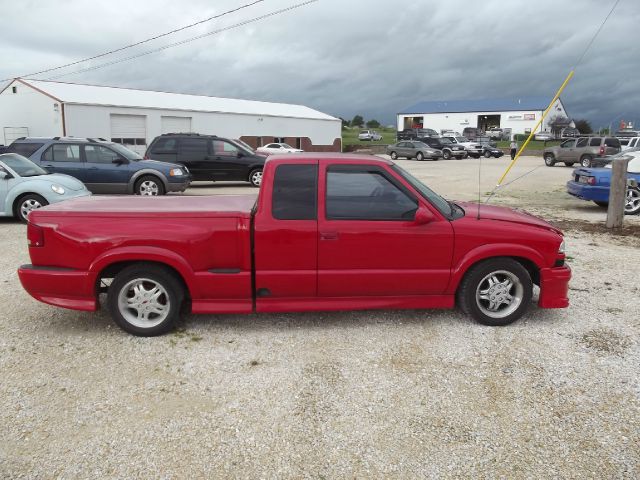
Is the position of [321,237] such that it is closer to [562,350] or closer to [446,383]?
[446,383]

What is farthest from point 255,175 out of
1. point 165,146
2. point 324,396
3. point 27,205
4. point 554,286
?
point 324,396

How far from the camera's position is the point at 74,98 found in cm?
2905

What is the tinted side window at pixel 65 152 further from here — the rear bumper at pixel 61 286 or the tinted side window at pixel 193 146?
the rear bumper at pixel 61 286

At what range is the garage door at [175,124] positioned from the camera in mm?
32812

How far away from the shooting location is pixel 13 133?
32.4 meters

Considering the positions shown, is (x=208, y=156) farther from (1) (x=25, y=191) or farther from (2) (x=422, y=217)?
(2) (x=422, y=217)

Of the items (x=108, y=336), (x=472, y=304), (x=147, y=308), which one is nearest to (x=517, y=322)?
(x=472, y=304)

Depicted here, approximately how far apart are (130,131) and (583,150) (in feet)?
86.8

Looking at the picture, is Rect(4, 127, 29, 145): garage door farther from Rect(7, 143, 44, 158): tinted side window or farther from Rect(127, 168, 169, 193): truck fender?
Rect(127, 168, 169, 193): truck fender

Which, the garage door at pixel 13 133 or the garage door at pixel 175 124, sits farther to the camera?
the garage door at pixel 175 124

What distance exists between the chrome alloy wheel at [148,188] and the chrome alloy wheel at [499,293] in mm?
10360

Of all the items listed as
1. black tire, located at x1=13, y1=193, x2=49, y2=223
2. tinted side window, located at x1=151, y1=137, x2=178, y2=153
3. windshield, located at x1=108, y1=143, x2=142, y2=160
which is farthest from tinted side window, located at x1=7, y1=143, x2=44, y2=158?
tinted side window, located at x1=151, y1=137, x2=178, y2=153

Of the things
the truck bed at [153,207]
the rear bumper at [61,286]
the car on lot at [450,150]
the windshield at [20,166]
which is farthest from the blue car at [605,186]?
the car on lot at [450,150]

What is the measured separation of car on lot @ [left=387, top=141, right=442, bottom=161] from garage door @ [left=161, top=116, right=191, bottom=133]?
15457 mm
